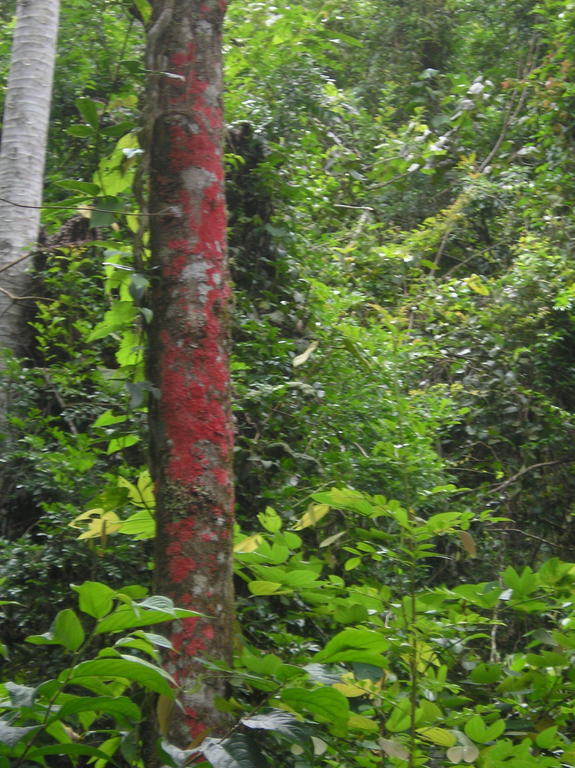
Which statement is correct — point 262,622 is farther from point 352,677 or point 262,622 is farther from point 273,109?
point 273,109

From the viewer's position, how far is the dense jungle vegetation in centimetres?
183

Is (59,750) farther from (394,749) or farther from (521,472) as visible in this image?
(521,472)

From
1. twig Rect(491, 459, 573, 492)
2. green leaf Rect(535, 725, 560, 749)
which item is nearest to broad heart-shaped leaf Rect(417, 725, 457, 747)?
green leaf Rect(535, 725, 560, 749)

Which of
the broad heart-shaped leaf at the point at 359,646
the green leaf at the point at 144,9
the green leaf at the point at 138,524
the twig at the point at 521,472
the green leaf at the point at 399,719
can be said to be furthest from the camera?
the twig at the point at 521,472

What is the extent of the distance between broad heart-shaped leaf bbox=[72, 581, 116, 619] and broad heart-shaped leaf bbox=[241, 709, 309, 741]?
418mm

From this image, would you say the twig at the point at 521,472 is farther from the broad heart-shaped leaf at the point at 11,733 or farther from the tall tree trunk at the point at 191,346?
the broad heart-shaped leaf at the point at 11,733

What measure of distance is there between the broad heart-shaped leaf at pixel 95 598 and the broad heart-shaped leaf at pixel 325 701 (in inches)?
17.7

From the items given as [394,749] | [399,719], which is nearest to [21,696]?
[394,749]

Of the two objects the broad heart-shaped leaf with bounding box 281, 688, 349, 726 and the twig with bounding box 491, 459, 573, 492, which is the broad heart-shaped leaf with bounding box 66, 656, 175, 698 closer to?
the broad heart-shaped leaf with bounding box 281, 688, 349, 726

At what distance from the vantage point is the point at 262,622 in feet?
10.4

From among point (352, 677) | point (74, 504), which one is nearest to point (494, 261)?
point (74, 504)

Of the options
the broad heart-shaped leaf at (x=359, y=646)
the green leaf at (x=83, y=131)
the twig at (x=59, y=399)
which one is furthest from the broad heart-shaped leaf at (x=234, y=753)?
the twig at (x=59, y=399)

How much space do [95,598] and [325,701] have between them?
517mm

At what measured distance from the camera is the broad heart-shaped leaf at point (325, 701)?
1564mm
